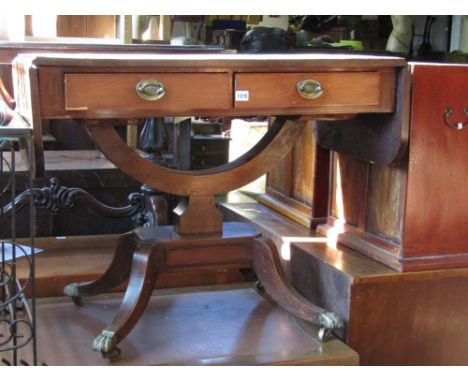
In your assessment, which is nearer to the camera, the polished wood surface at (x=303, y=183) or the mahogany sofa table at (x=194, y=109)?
the mahogany sofa table at (x=194, y=109)

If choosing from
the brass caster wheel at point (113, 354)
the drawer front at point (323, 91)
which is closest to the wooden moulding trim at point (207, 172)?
the drawer front at point (323, 91)

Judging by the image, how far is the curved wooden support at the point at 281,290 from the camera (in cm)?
162

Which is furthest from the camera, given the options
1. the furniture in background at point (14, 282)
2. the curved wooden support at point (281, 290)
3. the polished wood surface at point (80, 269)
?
the polished wood surface at point (80, 269)

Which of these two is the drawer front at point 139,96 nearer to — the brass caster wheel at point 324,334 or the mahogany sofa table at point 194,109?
the mahogany sofa table at point 194,109

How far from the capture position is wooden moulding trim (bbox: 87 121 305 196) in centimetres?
156

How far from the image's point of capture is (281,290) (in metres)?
1.68

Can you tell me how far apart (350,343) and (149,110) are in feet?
2.32

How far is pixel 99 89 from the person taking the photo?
1.39 metres

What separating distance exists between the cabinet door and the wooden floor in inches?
13.3

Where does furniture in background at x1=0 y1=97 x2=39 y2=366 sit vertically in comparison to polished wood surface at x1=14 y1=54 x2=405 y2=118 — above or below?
below

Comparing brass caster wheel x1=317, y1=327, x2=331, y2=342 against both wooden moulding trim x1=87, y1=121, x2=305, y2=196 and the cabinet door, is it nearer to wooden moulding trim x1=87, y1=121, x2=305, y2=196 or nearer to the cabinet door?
the cabinet door

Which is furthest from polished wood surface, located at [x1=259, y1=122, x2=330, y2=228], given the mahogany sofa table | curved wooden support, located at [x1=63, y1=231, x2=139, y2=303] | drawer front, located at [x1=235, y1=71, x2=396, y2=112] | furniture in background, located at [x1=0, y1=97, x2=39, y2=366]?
furniture in background, located at [x1=0, y1=97, x2=39, y2=366]

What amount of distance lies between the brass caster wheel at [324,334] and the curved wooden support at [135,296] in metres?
0.39

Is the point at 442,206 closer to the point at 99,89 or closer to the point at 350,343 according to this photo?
the point at 350,343
